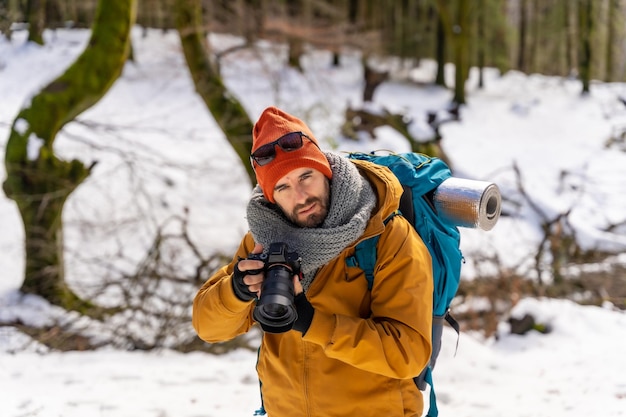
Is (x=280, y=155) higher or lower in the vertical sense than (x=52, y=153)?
higher

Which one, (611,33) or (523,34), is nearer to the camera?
(611,33)

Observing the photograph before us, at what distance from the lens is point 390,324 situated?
1.74 meters

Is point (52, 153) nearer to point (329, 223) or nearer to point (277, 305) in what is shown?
point (329, 223)

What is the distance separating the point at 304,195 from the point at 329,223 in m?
0.15

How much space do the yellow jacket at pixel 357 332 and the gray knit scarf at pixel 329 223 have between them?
0.05 meters

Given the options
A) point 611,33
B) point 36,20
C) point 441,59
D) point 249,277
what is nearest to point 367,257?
point 249,277

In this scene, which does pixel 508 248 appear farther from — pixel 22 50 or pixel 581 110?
pixel 581 110

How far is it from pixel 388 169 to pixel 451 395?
2.38 m

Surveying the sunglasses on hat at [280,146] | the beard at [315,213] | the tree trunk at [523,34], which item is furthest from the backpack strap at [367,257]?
the tree trunk at [523,34]

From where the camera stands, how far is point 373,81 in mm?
16344

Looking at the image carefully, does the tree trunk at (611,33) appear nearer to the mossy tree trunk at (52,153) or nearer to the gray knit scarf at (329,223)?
the mossy tree trunk at (52,153)

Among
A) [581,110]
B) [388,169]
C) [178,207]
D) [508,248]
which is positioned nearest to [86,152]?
[178,207]

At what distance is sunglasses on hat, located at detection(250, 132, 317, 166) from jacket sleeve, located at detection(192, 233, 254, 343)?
354 millimetres

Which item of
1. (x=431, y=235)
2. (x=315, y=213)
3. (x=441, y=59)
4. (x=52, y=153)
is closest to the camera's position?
(x=315, y=213)
